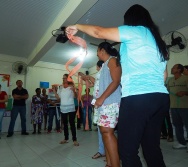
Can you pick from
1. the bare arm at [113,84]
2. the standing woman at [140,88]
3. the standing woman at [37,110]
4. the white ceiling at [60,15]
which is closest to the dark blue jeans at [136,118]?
the standing woman at [140,88]

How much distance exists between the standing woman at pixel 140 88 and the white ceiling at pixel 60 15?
2.17 metres

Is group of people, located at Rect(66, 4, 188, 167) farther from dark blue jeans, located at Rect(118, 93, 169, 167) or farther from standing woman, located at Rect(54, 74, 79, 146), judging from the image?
standing woman, located at Rect(54, 74, 79, 146)

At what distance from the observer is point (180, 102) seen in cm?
293

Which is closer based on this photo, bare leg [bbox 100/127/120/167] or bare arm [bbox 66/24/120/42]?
bare arm [bbox 66/24/120/42]

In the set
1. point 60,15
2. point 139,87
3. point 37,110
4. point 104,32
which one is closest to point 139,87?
point 139,87

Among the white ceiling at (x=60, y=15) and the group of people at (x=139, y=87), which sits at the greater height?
the white ceiling at (x=60, y=15)

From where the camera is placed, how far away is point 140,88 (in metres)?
0.92

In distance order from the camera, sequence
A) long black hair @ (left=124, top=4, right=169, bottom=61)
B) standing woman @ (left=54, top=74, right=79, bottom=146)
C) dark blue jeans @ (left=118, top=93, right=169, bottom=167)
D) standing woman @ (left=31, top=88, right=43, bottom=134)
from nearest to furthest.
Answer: dark blue jeans @ (left=118, top=93, right=169, bottom=167) → long black hair @ (left=124, top=4, right=169, bottom=61) → standing woman @ (left=54, top=74, right=79, bottom=146) → standing woman @ (left=31, top=88, right=43, bottom=134)

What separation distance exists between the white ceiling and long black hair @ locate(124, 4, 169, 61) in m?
2.02

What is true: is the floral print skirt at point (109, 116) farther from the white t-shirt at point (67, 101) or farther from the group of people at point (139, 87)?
the white t-shirt at point (67, 101)

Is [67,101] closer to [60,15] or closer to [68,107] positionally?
[68,107]

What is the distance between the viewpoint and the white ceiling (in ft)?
10.9

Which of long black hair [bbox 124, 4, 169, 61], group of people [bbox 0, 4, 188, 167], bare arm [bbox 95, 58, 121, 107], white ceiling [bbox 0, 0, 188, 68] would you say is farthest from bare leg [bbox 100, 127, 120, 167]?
white ceiling [bbox 0, 0, 188, 68]

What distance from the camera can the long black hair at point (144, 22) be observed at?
101 cm
